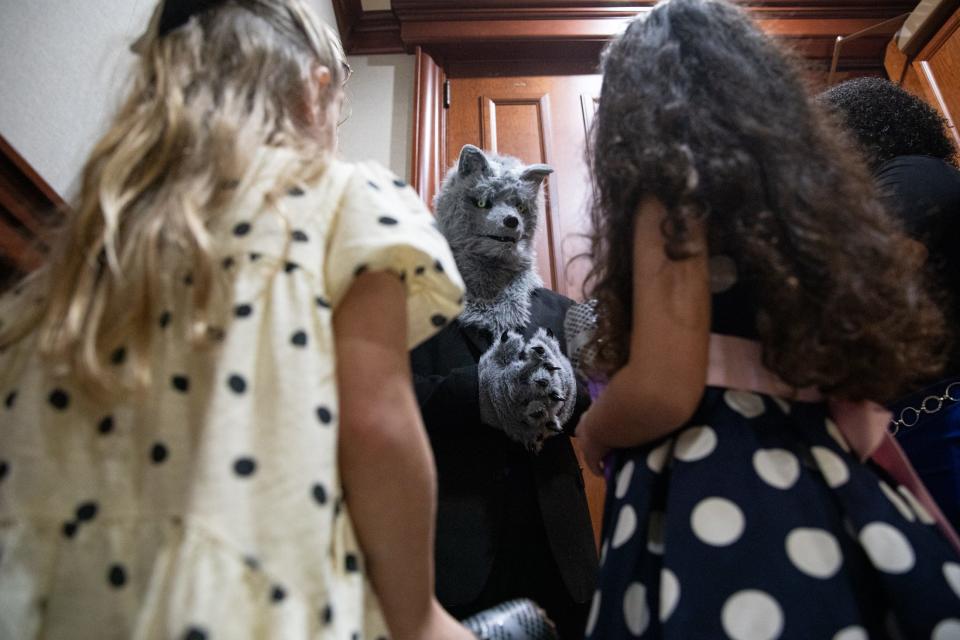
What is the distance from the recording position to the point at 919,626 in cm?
48

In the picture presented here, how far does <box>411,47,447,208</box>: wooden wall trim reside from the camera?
6.08 feet

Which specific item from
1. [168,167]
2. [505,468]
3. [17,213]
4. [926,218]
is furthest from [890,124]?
[17,213]

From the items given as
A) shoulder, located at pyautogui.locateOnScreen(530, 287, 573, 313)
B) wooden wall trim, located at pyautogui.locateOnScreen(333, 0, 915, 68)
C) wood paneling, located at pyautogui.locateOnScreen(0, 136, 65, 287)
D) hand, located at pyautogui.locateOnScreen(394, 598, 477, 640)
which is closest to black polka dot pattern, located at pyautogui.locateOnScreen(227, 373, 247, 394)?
hand, located at pyautogui.locateOnScreen(394, 598, 477, 640)

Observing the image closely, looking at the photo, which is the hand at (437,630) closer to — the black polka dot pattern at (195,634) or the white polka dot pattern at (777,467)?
the black polka dot pattern at (195,634)

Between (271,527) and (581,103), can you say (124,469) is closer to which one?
(271,527)

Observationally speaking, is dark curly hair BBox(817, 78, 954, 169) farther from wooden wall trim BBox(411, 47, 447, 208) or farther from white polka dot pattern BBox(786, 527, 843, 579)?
wooden wall trim BBox(411, 47, 447, 208)

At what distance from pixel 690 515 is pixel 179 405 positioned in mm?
418

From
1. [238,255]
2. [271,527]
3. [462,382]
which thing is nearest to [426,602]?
[271,527]

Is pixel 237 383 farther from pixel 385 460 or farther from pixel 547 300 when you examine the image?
pixel 547 300

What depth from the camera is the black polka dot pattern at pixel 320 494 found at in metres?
0.42

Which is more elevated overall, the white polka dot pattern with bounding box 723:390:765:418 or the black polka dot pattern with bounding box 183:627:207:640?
the white polka dot pattern with bounding box 723:390:765:418

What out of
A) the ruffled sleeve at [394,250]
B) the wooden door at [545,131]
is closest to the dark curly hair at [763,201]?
the ruffled sleeve at [394,250]

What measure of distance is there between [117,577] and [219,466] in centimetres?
9

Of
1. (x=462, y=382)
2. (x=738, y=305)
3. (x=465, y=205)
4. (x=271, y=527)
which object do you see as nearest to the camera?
(x=271, y=527)
